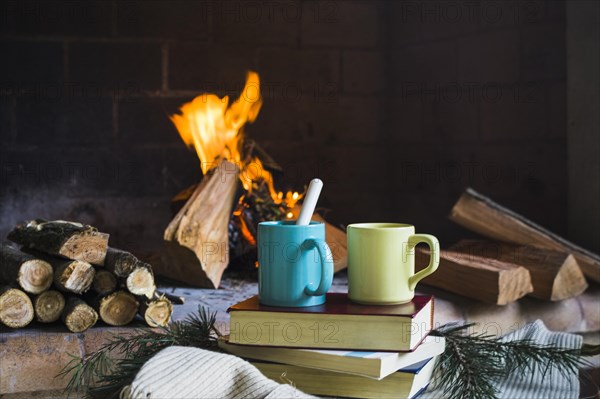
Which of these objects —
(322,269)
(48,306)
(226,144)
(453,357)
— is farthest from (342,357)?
(226,144)

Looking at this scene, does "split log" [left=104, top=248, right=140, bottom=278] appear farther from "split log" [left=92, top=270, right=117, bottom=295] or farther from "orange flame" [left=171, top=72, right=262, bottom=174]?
"orange flame" [left=171, top=72, right=262, bottom=174]

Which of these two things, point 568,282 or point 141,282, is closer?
point 141,282

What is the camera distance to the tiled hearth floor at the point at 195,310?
1681 mm

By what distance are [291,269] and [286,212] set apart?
1.27 m

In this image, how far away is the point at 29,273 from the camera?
5.75 ft

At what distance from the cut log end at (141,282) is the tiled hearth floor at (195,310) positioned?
0.08 meters

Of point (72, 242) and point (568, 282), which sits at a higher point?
point (72, 242)

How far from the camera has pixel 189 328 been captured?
128 centimetres

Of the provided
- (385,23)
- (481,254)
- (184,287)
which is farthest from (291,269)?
(385,23)

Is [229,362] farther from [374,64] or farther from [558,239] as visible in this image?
[374,64]

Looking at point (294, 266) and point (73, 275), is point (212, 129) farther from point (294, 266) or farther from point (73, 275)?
point (294, 266)

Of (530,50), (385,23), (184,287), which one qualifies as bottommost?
(184,287)

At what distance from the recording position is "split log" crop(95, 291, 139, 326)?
1.78m

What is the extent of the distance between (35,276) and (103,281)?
5.8 inches
